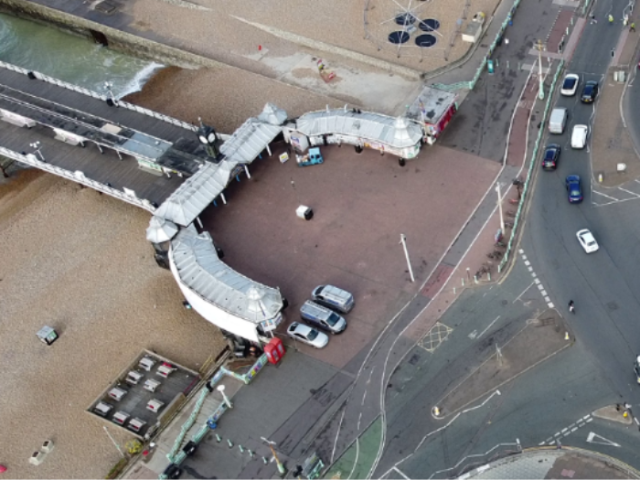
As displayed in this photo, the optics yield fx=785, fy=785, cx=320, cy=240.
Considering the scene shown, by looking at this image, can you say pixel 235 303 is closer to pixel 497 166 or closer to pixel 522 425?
pixel 522 425

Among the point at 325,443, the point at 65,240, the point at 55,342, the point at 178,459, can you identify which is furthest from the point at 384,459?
the point at 65,240

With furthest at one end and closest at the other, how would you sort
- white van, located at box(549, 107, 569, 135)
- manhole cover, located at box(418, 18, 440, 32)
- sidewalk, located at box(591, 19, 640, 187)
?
manhole cover, located at box(418, 18, 440, 32) < white van, located at box(549, 107, 569, 135) < sidewalk, located at box(591, 19, 640, 187)

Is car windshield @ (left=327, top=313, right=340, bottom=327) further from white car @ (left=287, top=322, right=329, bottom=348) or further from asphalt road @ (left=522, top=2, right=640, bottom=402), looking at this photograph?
asphalt road @ (left=522, top=2, right=640, bottom=402)

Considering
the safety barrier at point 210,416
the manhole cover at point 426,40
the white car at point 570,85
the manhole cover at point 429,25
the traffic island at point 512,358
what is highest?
the white car at point 570,85

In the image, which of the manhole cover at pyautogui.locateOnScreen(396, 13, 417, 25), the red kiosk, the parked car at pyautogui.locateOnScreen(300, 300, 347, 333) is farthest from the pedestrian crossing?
the manhole cover at pyautogui.locateOnScreen(396, 13, 417, 25)

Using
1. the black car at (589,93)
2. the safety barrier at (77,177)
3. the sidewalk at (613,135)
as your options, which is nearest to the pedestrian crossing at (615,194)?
the sidewalk at (613,135)

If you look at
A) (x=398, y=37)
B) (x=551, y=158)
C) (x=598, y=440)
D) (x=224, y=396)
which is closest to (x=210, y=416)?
(x=224, y=396)

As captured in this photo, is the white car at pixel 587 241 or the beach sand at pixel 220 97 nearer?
the white car at pixel 587 241

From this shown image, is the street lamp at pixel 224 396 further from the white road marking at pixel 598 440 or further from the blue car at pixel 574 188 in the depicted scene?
the blue car at pixel 574 188
